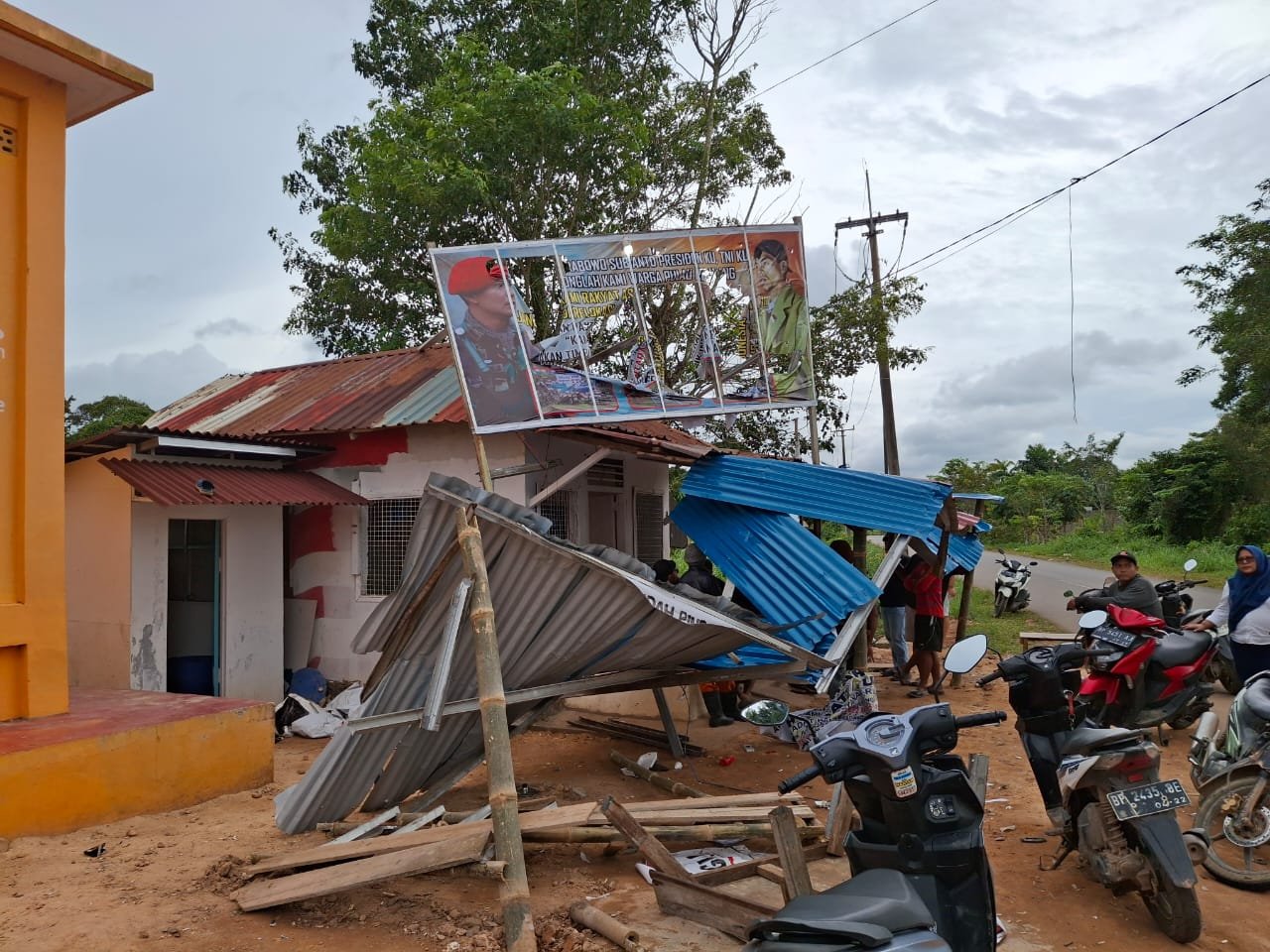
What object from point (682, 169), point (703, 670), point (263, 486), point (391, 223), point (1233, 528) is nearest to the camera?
point (703, 670)

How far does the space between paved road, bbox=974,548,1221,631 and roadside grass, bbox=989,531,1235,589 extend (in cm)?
55

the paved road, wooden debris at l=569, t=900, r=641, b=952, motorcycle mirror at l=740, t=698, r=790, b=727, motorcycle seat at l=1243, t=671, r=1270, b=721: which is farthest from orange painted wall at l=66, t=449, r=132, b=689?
the paved road

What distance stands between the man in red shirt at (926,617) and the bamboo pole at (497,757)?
6161mm

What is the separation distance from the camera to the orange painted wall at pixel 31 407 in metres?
6.27

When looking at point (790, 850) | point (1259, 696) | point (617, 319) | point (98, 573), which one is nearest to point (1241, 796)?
point (1259, 696)

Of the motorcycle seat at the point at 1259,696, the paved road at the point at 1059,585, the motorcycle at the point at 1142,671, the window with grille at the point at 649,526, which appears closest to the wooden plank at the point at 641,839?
the motorcycle seat at the point at 1259,696

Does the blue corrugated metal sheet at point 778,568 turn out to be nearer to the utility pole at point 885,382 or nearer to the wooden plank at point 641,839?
the wooden plank at point 641,839

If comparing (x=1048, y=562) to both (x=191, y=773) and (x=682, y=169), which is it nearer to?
(x=682, y=169)

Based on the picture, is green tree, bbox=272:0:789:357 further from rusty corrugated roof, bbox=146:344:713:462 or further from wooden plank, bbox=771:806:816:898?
wooden plank, bbox=771:806:816:898

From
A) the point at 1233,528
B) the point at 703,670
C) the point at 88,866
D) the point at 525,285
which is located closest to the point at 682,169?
the point at 525,285

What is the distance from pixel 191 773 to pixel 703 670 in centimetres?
358

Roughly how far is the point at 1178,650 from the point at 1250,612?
871 mm

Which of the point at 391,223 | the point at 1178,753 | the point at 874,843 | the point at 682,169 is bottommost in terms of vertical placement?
the point at 1178,753

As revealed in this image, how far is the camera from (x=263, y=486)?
9.27 metres
